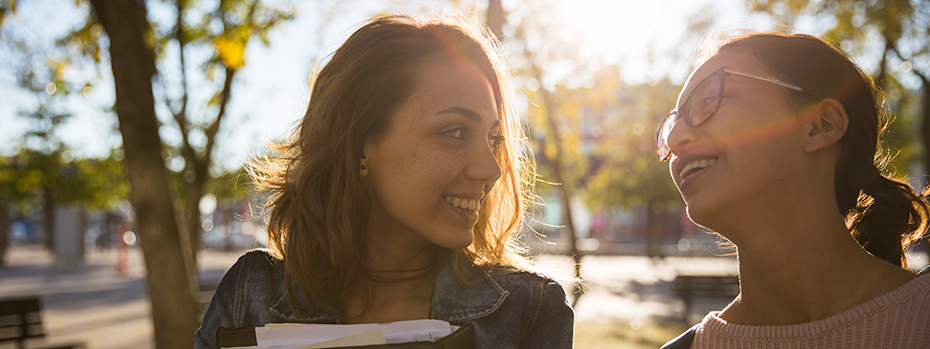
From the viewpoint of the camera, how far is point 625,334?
32.4 feet

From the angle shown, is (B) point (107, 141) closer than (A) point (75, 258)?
Yes

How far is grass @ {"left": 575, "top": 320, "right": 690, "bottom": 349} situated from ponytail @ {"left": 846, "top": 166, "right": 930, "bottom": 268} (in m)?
6.78

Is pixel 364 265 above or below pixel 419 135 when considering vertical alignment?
below

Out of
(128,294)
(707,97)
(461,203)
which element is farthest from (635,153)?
(461,203)

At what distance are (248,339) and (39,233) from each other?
58943mm

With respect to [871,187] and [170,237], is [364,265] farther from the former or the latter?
[170,237]

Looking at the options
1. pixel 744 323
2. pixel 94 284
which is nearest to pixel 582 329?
pixel 744 323

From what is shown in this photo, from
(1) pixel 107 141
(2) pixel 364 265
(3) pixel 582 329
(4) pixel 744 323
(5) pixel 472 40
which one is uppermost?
(1) pixel 107 141

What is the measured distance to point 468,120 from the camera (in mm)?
1942

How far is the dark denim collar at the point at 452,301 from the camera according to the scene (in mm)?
1966

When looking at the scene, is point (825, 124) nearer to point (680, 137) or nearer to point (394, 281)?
point (680, 137)

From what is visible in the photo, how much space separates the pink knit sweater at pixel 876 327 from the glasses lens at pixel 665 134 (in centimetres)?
62

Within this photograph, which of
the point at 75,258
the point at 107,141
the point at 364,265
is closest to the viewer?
the point at 364,265

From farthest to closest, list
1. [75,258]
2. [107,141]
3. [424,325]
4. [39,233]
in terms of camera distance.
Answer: [39,233] → [75,258] → [107,141] → [424,325]
